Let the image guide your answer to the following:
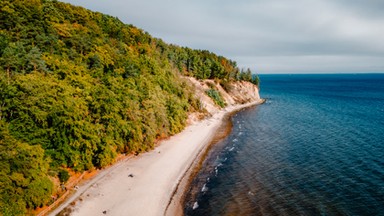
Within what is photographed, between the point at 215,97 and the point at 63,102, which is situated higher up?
the point at 63,102

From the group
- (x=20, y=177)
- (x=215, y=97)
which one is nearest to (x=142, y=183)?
(x=20, y=177)

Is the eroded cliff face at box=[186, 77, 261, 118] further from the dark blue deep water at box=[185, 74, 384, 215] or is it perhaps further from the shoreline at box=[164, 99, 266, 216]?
the dark blue deep water at box=[185, 74, 384, 215]

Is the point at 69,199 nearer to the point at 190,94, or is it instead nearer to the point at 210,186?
the point at 210,186

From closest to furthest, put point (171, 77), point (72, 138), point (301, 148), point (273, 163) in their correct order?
point (72, 138) < point (273, 163) < point (301, 148) < point (171, 77)

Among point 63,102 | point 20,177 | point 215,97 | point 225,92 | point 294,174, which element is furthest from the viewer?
point 225,92

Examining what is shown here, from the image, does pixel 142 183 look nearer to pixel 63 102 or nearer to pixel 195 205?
pixel 195 205

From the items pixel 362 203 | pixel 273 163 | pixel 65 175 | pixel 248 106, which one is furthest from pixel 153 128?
pixel 248 106
